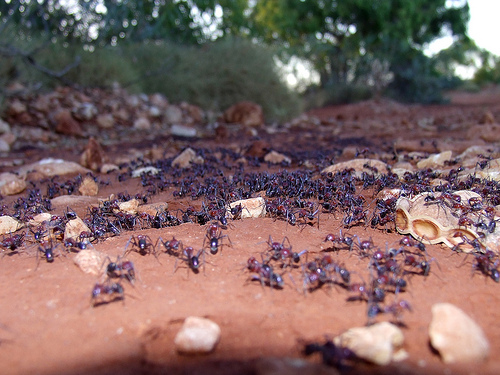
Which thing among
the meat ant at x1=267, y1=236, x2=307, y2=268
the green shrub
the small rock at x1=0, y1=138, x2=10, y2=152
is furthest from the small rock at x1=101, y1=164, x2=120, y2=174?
the green shrub

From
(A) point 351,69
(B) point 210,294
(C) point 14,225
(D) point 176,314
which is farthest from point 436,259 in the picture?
(A) point 351,69

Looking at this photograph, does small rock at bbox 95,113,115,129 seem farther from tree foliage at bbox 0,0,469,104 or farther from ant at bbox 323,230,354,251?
ant at bbox 323,230,354,251

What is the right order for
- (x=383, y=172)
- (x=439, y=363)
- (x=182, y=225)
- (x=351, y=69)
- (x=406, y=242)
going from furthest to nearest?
(x=351, y=69) < (x=383, y=172) < (x=182, y=225) < (x=406, y=242) < (x=439, y=363)

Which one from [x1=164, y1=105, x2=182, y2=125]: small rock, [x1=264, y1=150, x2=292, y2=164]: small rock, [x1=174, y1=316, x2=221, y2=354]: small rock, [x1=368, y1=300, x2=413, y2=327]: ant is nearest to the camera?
[x1=174, y1=316, x2=221, y2=354]: small rock

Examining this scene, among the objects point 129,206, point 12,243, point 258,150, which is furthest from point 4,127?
point 12,243

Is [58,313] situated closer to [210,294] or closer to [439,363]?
[210,294]
